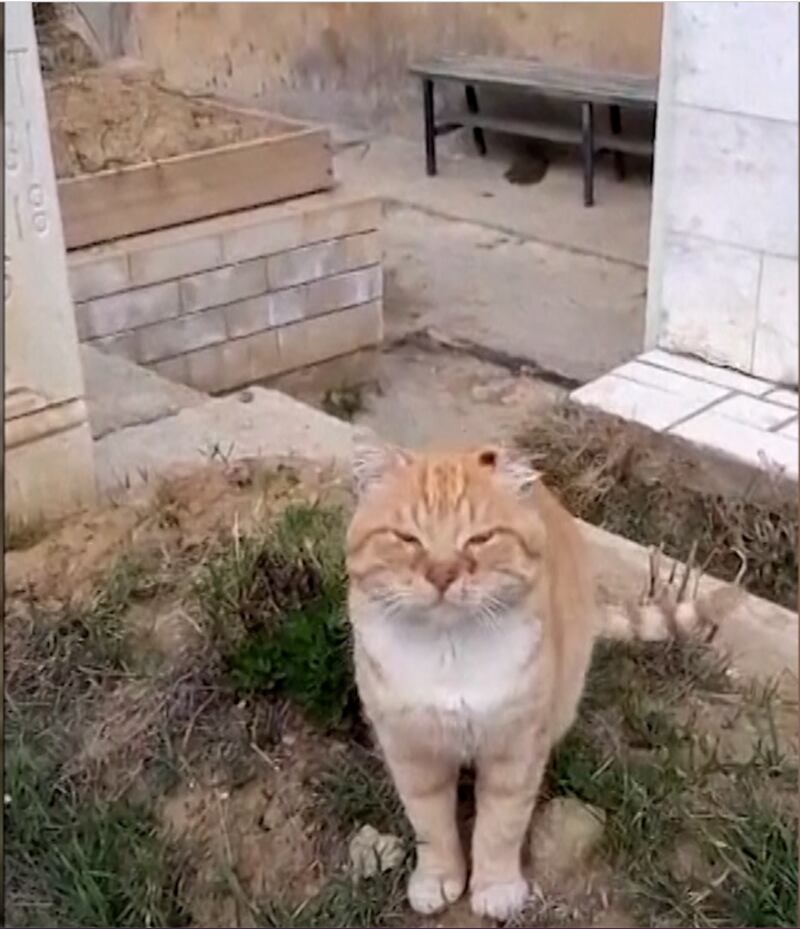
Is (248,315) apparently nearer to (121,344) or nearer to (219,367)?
(219,367)

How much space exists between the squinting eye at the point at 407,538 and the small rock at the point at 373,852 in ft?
0.76

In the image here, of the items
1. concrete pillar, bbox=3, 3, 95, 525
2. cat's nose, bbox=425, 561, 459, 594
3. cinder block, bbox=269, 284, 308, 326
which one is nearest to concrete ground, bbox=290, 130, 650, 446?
cinder block, bbox=269, 284, 308, 326

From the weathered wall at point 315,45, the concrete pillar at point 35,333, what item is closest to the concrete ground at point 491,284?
the weathered wall at point 315,45

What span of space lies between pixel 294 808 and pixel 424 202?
240 centimetres

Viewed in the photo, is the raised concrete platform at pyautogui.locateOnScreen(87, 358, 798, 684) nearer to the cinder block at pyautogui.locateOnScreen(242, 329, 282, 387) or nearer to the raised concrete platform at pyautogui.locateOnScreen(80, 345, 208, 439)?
the raised concrete platform at pyautogui.locateOnScreen(80, 345, 208, 439)

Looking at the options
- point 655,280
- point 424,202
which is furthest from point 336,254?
point 424,202

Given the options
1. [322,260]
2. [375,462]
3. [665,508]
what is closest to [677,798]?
[375,462]

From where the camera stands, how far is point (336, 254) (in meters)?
2.44

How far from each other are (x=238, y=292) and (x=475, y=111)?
1412 mm

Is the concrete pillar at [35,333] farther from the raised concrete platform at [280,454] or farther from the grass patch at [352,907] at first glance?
the grass patch at [352,907]

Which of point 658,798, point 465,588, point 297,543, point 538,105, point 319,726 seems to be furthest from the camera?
point 538,105

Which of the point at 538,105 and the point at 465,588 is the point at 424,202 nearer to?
the point at 538,105

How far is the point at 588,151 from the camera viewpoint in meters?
3.08

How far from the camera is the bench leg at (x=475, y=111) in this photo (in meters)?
3.59
